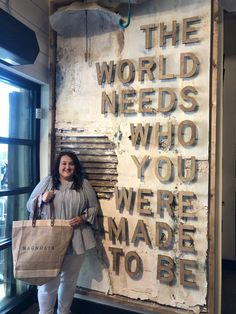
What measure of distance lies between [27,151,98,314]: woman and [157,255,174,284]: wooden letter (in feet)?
1.81

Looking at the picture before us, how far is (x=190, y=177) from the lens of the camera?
2.21m

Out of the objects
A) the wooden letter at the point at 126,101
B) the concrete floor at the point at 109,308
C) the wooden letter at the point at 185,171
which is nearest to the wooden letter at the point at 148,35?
the wooden letter at the point at 126,101

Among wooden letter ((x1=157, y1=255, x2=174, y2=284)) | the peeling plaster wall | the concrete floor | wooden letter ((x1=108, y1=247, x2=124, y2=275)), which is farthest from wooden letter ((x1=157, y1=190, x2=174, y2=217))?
the concrete floor

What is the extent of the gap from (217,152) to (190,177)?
11.1 inches

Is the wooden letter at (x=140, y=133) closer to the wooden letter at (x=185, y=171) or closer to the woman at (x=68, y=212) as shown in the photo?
the wooden letter at (x=185, y=171)

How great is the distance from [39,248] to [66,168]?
645 millimetres

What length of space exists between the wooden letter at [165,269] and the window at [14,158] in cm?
130

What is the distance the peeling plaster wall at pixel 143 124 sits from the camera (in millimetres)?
2193

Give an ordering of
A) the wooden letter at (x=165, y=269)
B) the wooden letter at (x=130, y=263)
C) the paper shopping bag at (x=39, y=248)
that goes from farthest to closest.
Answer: the wooden letter at (x=130, y=263)
the wooden letter at (x=165, y=269)
the paper shopping bag at (x=39, y=248)

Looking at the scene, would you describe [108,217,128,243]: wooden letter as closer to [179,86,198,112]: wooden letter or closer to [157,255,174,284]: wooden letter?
[157,255,174,284]: wooden letter

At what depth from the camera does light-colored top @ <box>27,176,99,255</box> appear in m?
2.29

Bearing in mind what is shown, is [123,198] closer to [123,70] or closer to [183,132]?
[183,132]

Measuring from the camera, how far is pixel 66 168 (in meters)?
2.37

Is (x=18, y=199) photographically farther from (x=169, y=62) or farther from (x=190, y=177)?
(x=169, y=62)
